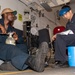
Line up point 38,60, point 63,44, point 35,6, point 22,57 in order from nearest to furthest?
point 38,60 → point 22,57 → point 63,44 → point 35,6

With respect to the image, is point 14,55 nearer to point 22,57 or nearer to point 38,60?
point 22,57

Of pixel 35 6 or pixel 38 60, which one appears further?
pixel 35 6

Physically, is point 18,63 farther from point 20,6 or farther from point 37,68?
point 20,6

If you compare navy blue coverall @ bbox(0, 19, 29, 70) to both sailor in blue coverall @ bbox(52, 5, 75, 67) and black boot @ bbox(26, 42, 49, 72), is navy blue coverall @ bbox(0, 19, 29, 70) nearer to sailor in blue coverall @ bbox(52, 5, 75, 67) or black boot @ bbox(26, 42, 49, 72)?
black boot @ bbox(26, 42, 49, 72)

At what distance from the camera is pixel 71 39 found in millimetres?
2816

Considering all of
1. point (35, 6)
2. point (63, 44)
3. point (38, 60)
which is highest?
point (35, 6)

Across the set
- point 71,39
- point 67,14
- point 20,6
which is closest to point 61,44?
point 71,39

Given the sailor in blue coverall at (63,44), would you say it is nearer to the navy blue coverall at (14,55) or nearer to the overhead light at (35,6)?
the navy blue coverall at (14,55)

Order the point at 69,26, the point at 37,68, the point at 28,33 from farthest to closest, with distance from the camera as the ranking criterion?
the point at 28,33
the point at 69,26
the point at 37,68

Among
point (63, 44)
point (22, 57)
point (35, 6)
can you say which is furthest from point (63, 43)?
point (35, 6)

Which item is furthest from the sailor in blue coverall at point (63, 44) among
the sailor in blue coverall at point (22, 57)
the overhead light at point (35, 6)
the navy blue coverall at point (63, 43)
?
the overhead light at point (35, 6)

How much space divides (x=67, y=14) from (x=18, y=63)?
54.4 inches

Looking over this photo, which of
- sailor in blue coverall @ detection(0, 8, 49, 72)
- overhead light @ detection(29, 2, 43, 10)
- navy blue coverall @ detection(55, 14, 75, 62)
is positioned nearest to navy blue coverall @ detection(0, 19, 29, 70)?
sailor in blue coverall @ detection(0, 8, 49, 72)

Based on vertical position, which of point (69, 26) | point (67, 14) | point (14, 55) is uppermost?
point (67, 14)
